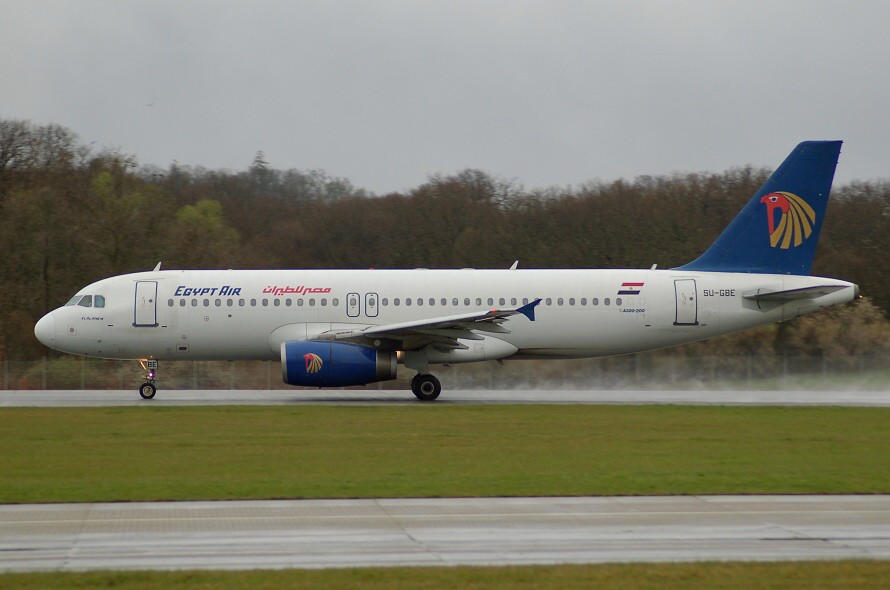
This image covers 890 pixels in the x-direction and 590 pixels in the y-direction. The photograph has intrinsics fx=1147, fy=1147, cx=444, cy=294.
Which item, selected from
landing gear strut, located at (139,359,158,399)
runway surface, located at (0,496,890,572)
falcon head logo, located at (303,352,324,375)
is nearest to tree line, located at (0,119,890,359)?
landing gear strut, located at (139,359,158,399)

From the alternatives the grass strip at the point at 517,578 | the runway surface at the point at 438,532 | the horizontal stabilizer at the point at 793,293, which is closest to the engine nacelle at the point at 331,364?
the horizontal stabilizer at the point at 793,293

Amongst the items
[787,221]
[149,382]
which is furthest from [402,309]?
[787,221]

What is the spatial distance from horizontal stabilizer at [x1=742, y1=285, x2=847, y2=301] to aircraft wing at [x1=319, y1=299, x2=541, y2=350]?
620 cm

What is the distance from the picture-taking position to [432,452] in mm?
20000

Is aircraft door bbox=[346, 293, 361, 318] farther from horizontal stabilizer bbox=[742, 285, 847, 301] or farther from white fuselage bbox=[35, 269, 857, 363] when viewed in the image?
horizontal stabilizer bbox=[742, 285, 847, 301]

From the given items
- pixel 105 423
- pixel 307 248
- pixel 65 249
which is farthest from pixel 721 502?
pixel 307 248

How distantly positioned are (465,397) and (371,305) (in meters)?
4.21

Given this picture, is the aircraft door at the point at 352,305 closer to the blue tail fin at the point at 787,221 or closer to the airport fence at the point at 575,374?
the airport fence at the point at 575,374

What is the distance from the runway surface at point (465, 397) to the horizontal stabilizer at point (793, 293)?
2931 millimetres

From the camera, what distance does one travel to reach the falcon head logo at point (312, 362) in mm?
30141

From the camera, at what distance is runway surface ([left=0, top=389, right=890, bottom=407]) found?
31.6 metres

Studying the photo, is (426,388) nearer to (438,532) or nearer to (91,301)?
(91,301)

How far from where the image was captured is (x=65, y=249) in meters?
49.8

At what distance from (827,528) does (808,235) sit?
2149 cm
